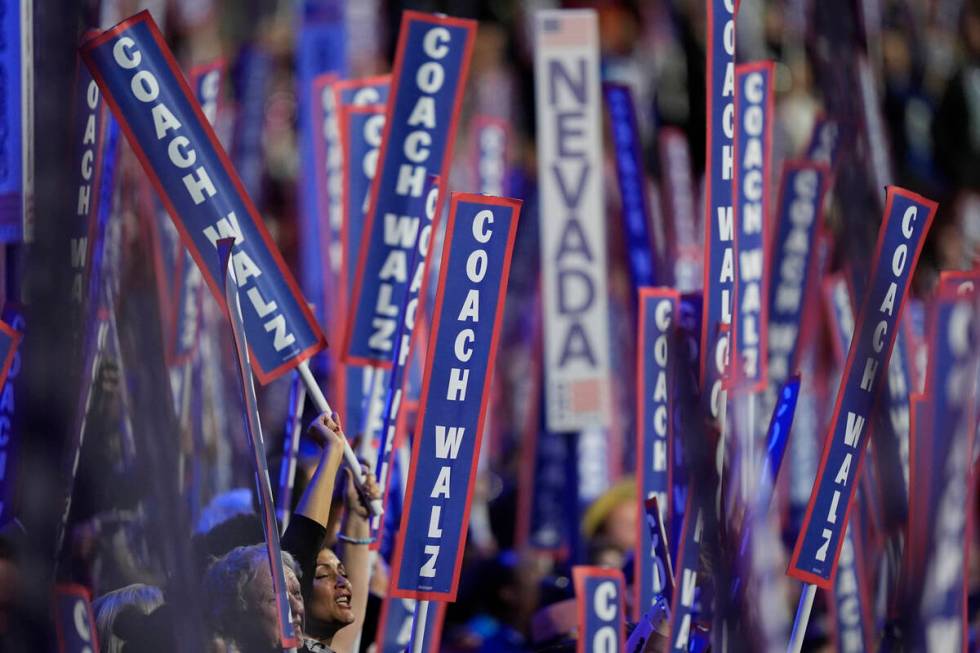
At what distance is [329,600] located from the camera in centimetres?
287

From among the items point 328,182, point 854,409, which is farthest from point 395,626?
point 328,182

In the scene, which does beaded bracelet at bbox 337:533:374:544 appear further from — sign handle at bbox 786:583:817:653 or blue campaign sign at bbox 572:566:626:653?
sign handle at bbox 786:583:817:653

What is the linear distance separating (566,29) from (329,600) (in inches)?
82.1

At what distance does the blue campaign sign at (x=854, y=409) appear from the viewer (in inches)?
115

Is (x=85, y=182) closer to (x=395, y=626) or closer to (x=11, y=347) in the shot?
→ (x=11, y=347)

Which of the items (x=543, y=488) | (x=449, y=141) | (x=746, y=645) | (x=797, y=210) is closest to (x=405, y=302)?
(x=449, y=141)

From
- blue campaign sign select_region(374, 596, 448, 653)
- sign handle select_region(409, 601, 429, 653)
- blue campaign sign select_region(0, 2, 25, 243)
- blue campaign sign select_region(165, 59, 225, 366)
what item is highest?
blue campaign sign select_region(0, 2, 25, 243)

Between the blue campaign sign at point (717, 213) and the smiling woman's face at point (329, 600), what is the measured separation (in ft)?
2.57

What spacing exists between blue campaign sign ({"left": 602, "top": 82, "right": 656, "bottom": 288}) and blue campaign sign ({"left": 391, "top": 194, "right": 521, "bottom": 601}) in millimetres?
1565

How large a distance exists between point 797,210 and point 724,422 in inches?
61.1

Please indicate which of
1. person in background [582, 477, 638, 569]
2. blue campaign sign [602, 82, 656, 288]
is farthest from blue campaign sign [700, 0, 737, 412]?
person in background [582, 477, 638, 569]

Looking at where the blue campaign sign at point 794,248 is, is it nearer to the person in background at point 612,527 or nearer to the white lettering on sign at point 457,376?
the person in background at point 612,527

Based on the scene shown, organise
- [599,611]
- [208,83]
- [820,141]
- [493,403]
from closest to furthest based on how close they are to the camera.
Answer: [599,611] → [208,83] → [820,141] → [493,403]

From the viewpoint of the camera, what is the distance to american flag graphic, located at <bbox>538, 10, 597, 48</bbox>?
432 cm
